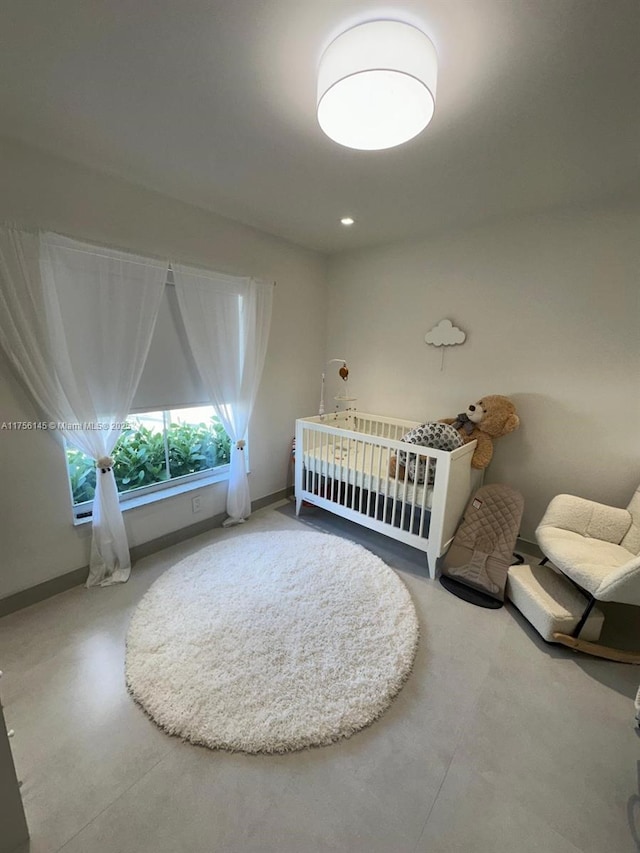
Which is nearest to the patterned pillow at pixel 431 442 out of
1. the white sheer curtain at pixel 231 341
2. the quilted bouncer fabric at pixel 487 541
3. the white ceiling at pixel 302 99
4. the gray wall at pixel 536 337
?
the quilted bouncer fabric at pixel 487 541

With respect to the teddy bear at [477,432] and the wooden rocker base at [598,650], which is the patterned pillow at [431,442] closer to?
the teddy bear at [477,432]

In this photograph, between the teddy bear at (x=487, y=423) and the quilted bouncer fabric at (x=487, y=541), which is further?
the teddy bear at (x=487, y=423)

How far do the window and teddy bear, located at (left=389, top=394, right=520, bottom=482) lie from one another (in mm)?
1459

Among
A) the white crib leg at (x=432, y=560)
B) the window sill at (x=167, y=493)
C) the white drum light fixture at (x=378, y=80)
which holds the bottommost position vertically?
the white crib leg at (x=432, y=560)

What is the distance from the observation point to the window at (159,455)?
2.14 m

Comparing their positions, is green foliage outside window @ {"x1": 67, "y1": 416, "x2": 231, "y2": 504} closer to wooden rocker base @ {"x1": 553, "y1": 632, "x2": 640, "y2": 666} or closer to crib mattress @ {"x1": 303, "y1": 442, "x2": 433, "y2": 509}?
crib mattress @ {"x1": 303, "y1": 442, "x2": 433, "y2": 509}

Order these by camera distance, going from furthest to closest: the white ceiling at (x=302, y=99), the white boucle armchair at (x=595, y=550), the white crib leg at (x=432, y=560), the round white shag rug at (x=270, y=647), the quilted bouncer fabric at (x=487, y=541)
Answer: the white crib leg at (x=432, y=560) → the quilted bouncer fabric at (x=487, y=541) → the white boucle armchair at (x=595, y=550) → the round white shag rug at (x=270, y=647) → the white ceiling at (x=302, y=99)

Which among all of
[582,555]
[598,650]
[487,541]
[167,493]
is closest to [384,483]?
[487,541]

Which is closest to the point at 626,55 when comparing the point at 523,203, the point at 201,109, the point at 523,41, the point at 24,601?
the point at 523,41

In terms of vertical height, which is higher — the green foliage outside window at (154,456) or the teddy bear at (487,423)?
the teddy bear at (487,423)

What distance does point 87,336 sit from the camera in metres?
1.94

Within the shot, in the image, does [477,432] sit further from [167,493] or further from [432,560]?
[167,493]

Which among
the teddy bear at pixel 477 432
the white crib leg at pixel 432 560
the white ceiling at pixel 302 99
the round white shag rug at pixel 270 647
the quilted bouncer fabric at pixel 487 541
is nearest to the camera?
the white ceiling at pixel 302 99

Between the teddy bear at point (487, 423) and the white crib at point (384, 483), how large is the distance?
13 cm
